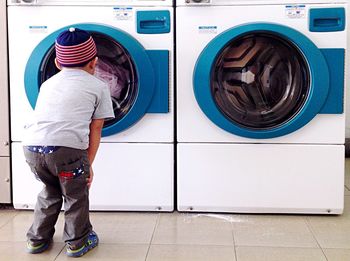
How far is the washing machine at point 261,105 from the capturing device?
2.29 metres

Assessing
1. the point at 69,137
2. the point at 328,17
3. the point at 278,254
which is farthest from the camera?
the point at 328,17

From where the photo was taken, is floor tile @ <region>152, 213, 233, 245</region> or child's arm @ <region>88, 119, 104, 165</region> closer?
child's arm @ <region>88, 119, 104, 165</region>

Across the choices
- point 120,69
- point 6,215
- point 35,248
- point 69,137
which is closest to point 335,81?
point 120,69

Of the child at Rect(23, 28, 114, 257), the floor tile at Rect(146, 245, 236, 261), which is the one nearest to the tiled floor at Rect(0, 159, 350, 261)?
the floor tile at Rect(146, 245, 236, 261)

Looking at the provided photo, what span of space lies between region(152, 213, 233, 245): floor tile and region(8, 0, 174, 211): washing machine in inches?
4.6

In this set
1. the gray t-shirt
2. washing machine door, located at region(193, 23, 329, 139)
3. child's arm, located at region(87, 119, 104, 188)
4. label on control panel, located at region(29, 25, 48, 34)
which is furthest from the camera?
label on control panel, located at region(29, 25, 48, 34)

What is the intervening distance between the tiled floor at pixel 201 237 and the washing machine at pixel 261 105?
98 millimetres

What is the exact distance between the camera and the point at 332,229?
224 centimetres

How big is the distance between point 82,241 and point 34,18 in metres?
1.14

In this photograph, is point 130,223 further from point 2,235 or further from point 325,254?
point 325,254

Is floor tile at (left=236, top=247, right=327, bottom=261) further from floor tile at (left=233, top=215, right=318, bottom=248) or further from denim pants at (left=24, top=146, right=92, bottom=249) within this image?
denim pants at (left=24, top=146, right=92, bottom=249)

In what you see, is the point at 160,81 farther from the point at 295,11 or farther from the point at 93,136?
the point at 295,11

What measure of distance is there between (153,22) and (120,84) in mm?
354

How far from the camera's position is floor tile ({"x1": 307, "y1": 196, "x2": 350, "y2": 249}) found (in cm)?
207
